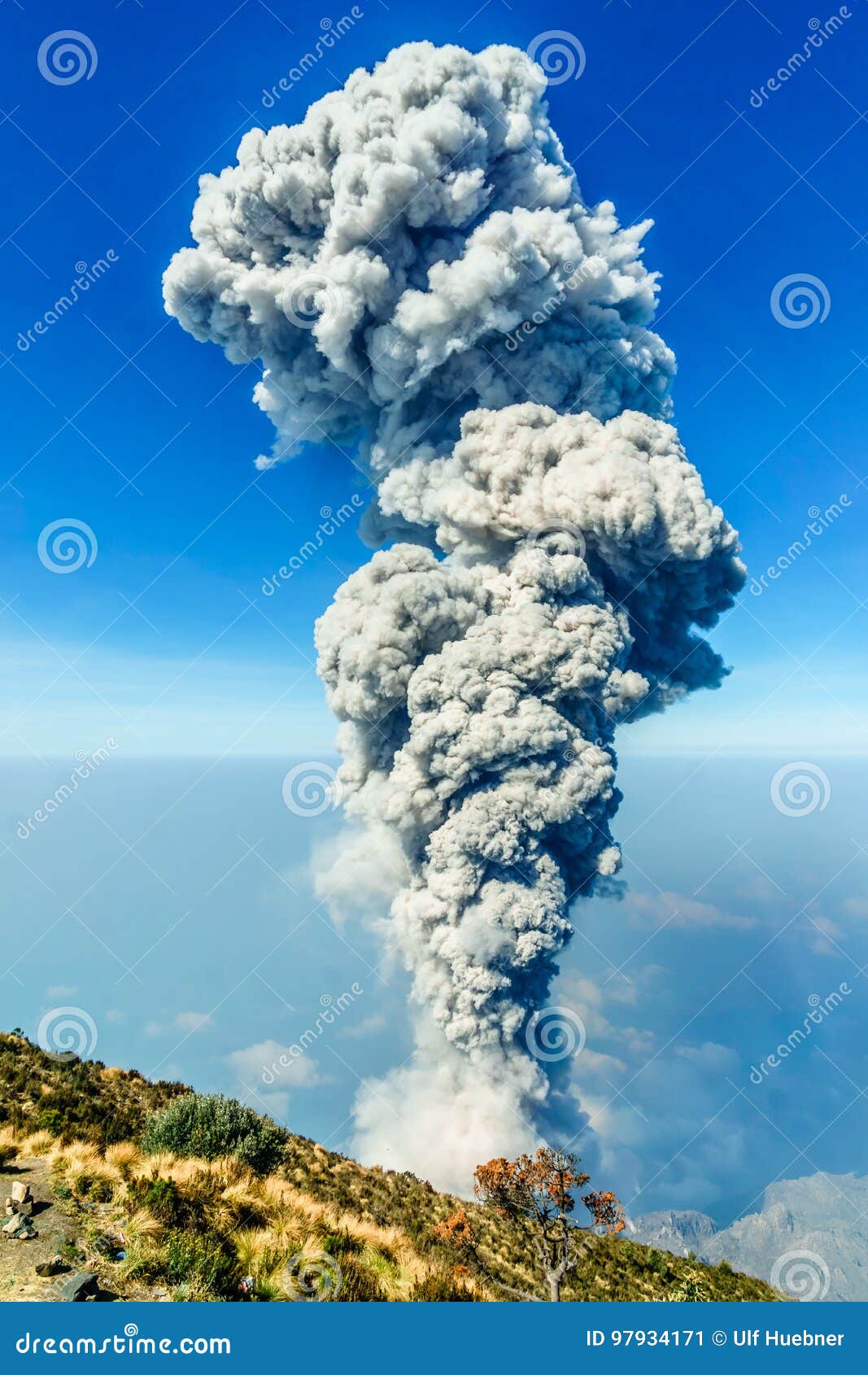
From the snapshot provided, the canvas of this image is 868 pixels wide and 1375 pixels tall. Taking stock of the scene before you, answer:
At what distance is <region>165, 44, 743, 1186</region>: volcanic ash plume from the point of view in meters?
27.3

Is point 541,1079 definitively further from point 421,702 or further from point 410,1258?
point 410,1258

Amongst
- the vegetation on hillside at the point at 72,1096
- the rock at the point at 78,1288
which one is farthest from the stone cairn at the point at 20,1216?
the vegetation on hillside at the point at 72,1096

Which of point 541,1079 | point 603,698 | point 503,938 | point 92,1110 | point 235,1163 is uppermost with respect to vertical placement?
point 603,698

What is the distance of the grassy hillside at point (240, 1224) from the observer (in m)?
7.73

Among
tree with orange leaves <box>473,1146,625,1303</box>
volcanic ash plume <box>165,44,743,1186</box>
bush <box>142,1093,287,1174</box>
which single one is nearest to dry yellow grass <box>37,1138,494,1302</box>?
bush <box>142,1093,287,1174</box>

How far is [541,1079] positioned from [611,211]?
35683 millimetres

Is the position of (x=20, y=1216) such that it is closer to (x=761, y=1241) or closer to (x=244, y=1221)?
(x=244, y=1221)

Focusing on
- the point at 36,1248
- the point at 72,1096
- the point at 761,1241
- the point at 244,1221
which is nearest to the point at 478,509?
the point at 72,1096

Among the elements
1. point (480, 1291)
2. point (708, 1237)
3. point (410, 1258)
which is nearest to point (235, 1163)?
point (410, 1258)

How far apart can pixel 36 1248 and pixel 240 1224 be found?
2.38 meters

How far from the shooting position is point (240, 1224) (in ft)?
29.6

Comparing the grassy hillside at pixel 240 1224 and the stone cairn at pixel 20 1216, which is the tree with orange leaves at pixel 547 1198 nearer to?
the grassy hillside at pixel 240 1224

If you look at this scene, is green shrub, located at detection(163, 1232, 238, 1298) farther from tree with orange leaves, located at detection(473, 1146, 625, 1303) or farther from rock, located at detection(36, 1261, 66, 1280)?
tree with orange leaves, located at detection(473, 1146, 625, 1303)

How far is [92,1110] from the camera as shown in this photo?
42.1 ft
